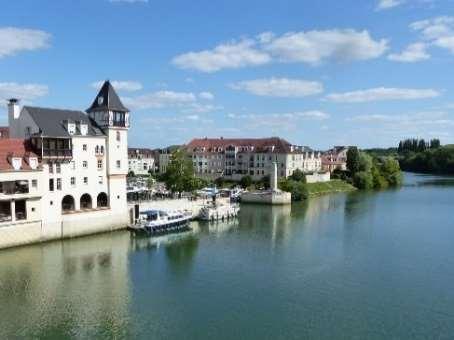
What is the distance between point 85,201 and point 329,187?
2316 inches

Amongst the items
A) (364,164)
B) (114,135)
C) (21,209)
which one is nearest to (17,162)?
(21,209)

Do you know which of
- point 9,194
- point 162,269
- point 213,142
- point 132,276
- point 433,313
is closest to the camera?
point 433,313

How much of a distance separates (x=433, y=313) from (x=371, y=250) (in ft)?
49.3

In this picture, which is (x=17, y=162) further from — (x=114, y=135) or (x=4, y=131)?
(x=4, y=131)

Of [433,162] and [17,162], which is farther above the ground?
[17,162]

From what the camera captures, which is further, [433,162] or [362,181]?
[433,162]

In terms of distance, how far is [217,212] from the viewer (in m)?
58.5

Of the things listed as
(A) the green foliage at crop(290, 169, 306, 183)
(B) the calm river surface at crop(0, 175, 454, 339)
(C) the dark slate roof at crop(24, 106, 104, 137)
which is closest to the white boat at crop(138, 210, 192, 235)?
(B) the calm river surface at crop(0, 175, 454, 339)

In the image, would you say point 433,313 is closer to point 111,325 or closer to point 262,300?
point 262,300

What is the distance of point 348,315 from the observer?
25.3 m

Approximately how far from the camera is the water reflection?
23.5 m

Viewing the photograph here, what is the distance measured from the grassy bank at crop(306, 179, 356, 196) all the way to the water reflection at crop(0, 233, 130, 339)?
2105 inches

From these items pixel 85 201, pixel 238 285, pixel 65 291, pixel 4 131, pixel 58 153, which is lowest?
pixel 238 285

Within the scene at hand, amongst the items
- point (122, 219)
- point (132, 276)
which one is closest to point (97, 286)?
point (132, 276)
